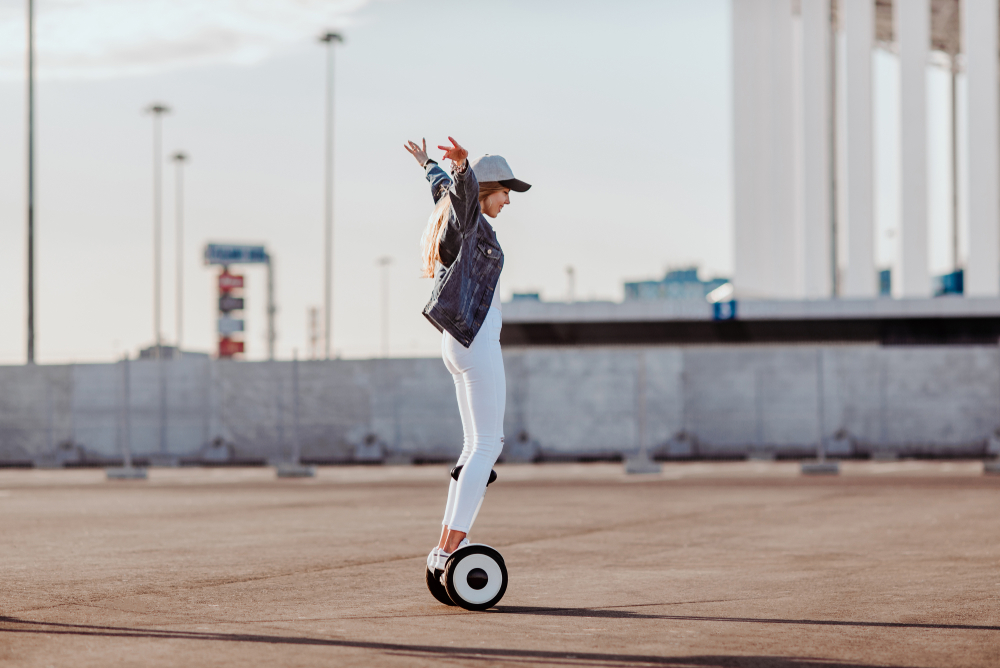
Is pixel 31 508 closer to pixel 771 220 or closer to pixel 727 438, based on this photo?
pixel 727 438

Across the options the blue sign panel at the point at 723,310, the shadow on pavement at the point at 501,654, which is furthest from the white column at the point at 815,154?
the shadow on pavement at the point at 501,654

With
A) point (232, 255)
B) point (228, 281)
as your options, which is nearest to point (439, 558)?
point (228, 281)

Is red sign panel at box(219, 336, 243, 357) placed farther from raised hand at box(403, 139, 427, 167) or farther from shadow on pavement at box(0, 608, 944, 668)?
shadow on pavement at box(0, 608, 944, 668)

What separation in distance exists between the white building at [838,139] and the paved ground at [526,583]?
26714mm

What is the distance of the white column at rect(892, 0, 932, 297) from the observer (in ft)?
125

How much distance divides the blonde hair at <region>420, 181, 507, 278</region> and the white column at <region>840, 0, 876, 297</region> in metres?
35.3

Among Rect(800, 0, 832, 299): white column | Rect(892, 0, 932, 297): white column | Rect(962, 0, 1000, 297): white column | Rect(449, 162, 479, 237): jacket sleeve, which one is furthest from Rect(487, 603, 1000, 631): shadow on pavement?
Rect(800, 0, 832, 299): white column

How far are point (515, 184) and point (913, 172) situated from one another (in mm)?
34943

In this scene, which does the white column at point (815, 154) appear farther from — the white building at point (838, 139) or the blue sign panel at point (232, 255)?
the blue sign panel at point (232, 255)

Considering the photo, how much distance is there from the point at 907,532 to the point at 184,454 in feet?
60.1

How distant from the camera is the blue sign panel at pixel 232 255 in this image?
193 feet

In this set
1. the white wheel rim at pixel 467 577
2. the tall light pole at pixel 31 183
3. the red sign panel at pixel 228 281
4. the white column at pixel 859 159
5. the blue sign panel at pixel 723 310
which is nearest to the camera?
the white wheel rim at pixel 467 577

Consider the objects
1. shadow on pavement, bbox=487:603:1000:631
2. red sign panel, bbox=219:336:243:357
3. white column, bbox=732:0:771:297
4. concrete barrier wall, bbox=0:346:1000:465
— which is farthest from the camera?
red sign panel, bbox=219:336:243:357

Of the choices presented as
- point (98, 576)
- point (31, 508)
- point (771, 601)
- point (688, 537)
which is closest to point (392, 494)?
point (31, 508)
